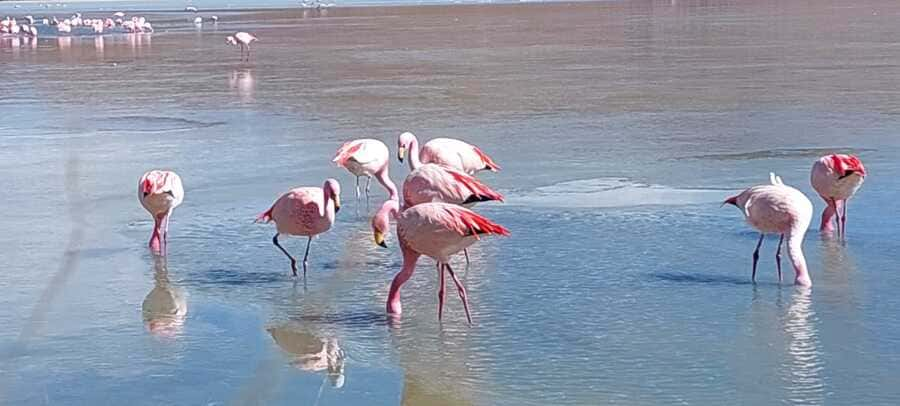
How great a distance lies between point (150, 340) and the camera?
5523 millimetres

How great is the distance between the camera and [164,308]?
607 cm

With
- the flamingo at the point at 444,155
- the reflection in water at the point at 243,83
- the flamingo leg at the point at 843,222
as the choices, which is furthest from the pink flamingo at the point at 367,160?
the reflection in water at the point at 243,83

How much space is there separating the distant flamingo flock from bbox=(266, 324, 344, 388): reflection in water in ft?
1.39

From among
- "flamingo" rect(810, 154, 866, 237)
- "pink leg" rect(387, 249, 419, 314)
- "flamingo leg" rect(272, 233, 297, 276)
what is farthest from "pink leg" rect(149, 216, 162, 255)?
"flamingo" rect(810, 154, 866, 237)

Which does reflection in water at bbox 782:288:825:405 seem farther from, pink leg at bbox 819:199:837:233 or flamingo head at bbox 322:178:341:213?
flamingo head at bbox 322:178:341:213

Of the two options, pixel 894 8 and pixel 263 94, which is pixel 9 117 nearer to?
pixel 263 94

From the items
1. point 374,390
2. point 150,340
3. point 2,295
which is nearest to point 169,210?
point 2,295

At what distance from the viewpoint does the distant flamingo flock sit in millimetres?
5652

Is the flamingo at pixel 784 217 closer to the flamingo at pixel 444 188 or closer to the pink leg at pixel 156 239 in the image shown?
the flamingo at pixel 444 188

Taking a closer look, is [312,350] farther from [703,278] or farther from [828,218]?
[828,218]

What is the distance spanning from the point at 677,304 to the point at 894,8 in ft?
105

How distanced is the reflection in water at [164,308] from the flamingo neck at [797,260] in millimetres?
2712

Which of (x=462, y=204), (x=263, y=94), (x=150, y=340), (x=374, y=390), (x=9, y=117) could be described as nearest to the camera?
(x=374, y=390)

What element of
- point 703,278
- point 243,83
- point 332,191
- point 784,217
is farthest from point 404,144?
point 243,83
